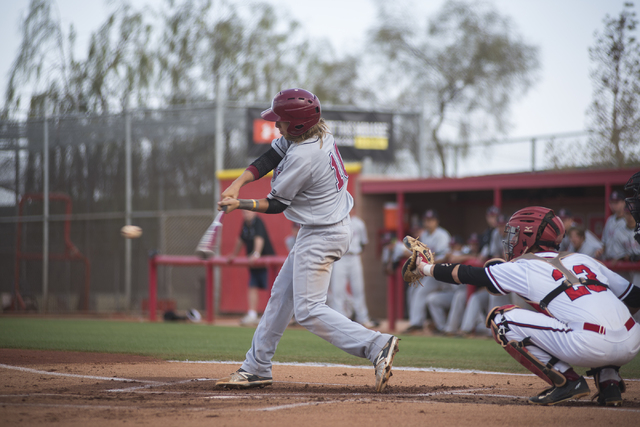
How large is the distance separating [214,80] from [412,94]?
28.3 feet

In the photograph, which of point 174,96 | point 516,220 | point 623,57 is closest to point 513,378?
point 516,220

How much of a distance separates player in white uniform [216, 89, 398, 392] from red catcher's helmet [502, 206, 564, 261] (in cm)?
102

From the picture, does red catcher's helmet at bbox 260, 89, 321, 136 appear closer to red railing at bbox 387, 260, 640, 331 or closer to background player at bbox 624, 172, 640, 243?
background player at bbox 624, 172, 640, 243

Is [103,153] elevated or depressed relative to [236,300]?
elevated

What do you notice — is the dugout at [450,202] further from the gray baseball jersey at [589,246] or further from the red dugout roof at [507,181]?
the gray baseball jersey at [589,246]

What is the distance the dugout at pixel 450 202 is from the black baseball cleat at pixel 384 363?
8112 millimetres

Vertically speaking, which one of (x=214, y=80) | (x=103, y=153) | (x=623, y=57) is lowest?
(x=103, y=153)

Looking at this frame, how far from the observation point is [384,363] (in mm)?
4379

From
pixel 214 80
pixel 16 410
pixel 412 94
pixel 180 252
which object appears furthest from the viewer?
pixel 412 94

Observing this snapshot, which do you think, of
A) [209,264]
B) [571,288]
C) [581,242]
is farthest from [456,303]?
[571,288]

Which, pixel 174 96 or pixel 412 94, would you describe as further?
pixel 412 94

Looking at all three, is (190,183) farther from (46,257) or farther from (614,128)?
(614,128)

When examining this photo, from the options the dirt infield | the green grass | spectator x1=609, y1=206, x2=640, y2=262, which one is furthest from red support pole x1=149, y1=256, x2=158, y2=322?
spectator x1=609, y1=206, x2=640, y2=262

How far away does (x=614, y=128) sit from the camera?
12.5 metres
